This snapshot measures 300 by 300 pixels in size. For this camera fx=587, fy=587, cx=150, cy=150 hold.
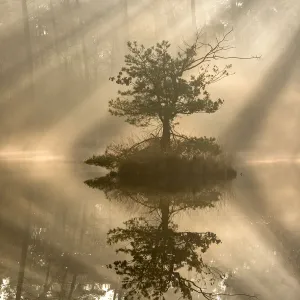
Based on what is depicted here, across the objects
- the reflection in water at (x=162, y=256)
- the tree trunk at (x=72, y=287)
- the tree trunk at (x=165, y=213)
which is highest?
the tree trunk at (x=165, y=213)

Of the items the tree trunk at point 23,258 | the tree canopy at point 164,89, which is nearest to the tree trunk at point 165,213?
the tree trunk at point 23,258

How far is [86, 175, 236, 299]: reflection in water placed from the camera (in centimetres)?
794

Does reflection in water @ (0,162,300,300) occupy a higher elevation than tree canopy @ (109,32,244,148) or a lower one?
lower

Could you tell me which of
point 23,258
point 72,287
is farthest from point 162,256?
point 23,258

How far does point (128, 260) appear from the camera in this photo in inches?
371

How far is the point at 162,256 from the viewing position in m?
9.48

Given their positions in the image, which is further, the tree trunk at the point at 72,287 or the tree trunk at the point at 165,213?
the tree trunk at the point at 165,213

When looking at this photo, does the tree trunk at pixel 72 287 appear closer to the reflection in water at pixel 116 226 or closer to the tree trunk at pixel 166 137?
the reflection in water at pixel 116 226

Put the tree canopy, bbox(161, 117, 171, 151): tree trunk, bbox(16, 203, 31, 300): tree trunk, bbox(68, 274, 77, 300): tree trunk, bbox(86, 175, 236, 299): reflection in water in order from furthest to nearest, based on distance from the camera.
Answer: bbox(161, 117, 171, 151): tree trunk < the tree canopy < bbox(86, 175, 236, 299): reflection in water < bbox(16, 203, 31, 300): tree trunk < bbox(68, 274, 77, 300): tree trunk

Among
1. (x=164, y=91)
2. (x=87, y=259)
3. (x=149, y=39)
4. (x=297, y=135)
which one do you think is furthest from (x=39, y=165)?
(x=149, y=39)

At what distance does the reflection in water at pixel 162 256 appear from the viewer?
7.94m

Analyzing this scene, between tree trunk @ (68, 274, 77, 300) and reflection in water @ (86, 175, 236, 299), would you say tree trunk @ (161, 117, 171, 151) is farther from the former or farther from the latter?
tree trunk @ (68, 274, 77, 300)

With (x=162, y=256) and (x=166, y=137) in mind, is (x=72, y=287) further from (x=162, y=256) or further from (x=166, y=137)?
(x=166, y=137)

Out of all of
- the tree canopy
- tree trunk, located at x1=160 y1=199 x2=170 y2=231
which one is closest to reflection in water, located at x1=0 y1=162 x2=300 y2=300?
tree trunk, located at x1=160 y1=199 x2=170 y2=231
